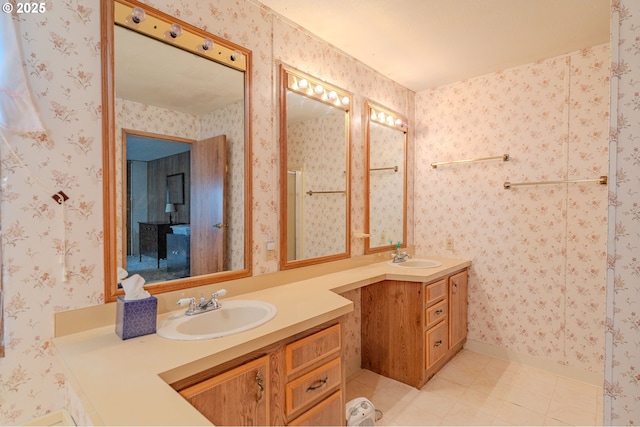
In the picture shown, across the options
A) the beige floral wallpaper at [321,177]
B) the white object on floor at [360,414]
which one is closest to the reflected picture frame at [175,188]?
the beige floral wallpaper at [321,177]

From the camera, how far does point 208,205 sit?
1691 mm

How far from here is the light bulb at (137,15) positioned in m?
1.36

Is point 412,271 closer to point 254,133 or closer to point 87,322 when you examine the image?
point 254,133

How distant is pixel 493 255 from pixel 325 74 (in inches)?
80.8

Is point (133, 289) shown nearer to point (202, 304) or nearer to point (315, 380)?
point (202, 304)

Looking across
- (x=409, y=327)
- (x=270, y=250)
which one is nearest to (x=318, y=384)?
(x=270, y=250)

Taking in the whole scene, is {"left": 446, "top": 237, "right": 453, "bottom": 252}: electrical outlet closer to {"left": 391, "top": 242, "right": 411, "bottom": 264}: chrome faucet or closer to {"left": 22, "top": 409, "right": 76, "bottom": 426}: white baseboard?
{"left": 391, "top": 242, "right": 411, "bottom": 264}: chrome faucet

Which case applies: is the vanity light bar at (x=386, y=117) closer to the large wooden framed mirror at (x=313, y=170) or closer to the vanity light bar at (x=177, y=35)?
the large wooden framed mirror at (x=313, y=170)

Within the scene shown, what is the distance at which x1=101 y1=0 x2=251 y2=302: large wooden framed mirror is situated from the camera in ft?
4.35

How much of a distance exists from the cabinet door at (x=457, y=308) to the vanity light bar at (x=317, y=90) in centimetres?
166

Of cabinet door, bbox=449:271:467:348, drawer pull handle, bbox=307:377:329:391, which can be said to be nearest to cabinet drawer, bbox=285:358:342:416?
drawer pull handle, bbox=307:377:329:391

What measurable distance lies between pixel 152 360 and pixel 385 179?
7.49ft

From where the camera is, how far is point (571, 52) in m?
2.38

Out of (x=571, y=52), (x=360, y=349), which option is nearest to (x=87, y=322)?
(x=360, y=349)
